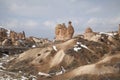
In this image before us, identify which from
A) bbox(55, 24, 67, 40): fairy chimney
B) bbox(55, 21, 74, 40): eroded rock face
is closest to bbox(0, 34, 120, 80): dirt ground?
bbox(55, 21, 74, 40): eroded rock face

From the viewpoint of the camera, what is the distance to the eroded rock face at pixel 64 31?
97.8 metres

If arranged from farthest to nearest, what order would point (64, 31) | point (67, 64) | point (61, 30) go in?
point (61, 30) < point (64, 31) < point (67, 64)

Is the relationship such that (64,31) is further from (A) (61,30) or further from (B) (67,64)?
(B) (67,64)

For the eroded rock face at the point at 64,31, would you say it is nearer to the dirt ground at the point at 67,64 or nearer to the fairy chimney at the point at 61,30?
the fairy chimney at the point at 61,30

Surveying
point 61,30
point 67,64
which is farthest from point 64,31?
point 67,64

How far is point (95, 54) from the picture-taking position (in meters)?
64.1

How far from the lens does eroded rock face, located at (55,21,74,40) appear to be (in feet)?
321

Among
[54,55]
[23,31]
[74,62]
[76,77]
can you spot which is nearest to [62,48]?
[54,55]

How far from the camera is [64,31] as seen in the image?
99.5 m

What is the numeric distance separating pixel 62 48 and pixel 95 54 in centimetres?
782

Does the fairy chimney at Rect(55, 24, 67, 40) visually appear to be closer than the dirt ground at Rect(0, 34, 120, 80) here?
No

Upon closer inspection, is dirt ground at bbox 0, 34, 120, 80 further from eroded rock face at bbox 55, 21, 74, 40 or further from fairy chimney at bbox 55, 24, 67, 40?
fairy chimney at bbox 55, 24, 67, 40

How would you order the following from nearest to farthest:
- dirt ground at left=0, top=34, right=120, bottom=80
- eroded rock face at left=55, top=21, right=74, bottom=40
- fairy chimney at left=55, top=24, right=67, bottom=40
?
1. dirt ground at left=0, top=34, right=120, bottom=80
2. eroded rock face at left=55, top=21, right=74, bottom=40
3. fairy chimney at left=55, top=24, right=67, bottom=40

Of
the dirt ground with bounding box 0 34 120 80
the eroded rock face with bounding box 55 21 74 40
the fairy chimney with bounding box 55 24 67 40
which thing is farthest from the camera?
the fairy chimney with bounding box 55 24 67 40
